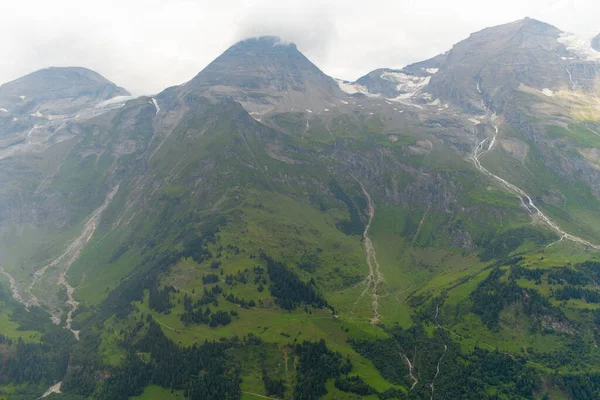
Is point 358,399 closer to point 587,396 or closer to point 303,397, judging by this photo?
point 303,397

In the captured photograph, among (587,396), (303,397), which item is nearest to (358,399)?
(303,397)

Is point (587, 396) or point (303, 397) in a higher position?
point (303, 397)
